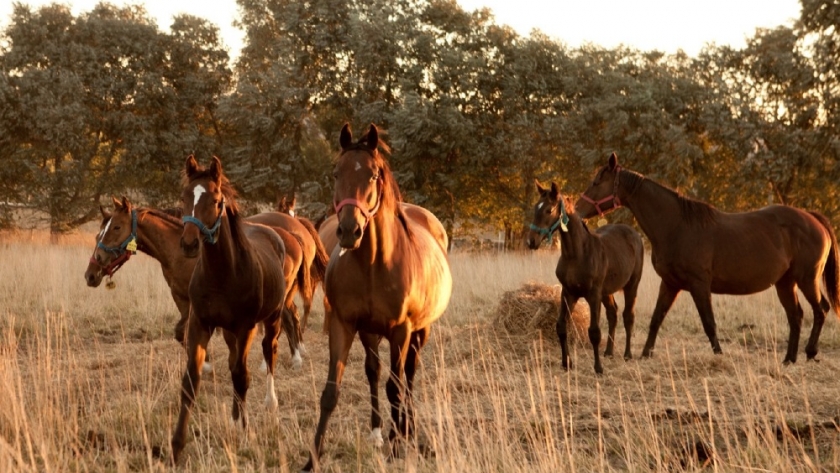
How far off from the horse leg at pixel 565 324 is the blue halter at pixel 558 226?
739 mm

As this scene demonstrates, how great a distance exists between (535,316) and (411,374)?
421cm

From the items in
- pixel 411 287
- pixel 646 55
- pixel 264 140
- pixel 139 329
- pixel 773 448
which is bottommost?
pixel 139 329

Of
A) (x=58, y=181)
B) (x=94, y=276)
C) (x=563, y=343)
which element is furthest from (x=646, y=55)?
(x=94, y=276)

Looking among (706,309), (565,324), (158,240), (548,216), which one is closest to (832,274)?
(706,309)

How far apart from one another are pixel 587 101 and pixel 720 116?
4.01m

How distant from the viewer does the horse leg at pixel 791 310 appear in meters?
8.54

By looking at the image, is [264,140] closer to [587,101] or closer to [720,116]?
[587,101]

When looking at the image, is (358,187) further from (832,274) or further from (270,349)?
(832,274)

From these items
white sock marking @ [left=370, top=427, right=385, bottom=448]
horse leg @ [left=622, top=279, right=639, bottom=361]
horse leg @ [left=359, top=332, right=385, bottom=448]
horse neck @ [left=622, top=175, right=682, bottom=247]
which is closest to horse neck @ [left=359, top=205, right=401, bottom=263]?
horse leg @ [left=359, top=332, right=385, bottom=448]

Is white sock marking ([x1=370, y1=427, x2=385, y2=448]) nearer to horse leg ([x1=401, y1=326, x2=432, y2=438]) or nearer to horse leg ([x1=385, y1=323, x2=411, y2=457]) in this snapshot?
horse leg ([x1=385, y1=323, x2=411, y2=457])

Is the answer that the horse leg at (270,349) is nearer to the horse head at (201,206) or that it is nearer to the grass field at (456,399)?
the grass field at (456,399)

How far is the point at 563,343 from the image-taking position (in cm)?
837

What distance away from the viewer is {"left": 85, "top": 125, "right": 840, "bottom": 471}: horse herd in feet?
16.0

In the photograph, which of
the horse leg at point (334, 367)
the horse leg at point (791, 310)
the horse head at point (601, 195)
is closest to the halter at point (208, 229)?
the horse leg at point (334, 367)
